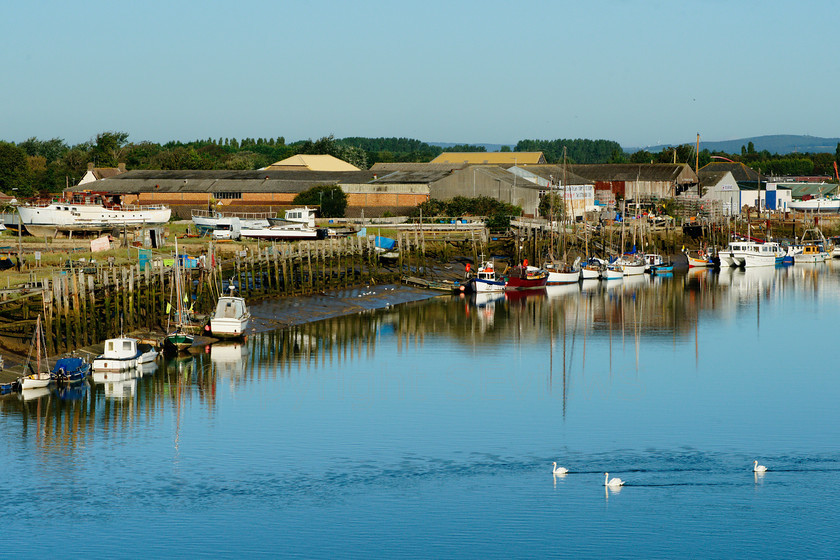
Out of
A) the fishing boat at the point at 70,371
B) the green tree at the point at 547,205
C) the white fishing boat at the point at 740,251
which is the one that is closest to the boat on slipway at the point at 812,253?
the white fishing boat at the point at 740,251

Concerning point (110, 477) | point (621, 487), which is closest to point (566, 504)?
point (621, 487)

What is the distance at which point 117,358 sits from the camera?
134 feet

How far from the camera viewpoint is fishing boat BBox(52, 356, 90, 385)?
3841cm

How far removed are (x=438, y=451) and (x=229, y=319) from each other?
62.6 feet

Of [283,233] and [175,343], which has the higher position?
[283,233]

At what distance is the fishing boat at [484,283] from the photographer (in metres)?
70.2

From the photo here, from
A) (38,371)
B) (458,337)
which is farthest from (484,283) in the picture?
(38,371)

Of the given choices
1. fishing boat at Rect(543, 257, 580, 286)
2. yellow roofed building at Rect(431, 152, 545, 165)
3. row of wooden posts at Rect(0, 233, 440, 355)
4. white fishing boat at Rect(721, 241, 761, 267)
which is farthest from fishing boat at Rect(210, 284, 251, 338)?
yellow roofed building at Rect(431, 152, 545, 165)

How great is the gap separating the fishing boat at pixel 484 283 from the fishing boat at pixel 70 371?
3470 cm

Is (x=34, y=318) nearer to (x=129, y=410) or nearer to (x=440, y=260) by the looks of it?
(x=129, y=410)

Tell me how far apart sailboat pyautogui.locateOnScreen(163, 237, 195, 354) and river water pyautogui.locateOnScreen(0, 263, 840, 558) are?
1137 mm

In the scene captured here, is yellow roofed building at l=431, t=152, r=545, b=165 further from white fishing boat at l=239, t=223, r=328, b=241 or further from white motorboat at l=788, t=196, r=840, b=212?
white fishing boat at l=239, t=223, r=328, b=241

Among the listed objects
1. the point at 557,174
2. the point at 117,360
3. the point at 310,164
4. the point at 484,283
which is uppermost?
the point at 310,164

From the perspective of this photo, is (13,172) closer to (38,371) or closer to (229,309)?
(229,309)
